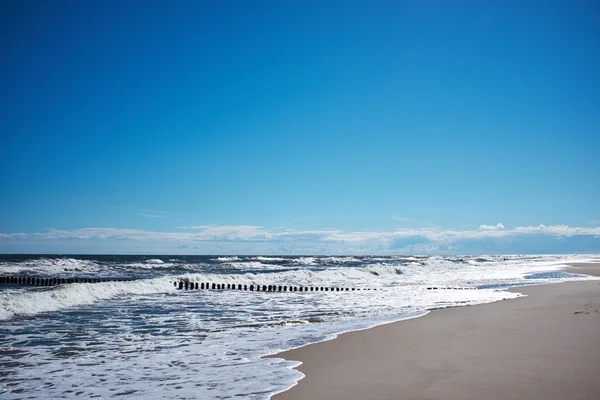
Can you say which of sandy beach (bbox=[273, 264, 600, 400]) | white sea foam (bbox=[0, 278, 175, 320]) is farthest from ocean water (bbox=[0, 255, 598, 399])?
sandy beach (bbox=[273, 264, 600, 400])

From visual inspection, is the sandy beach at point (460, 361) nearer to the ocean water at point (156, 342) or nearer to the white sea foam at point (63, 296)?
the ocean water at point (156, 342)

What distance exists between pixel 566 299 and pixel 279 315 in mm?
10635

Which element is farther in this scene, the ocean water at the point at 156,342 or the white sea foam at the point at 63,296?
the white sea foam at the point at 63,296

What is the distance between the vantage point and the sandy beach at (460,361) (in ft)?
17.5

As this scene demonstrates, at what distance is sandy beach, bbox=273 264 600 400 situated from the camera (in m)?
5.34

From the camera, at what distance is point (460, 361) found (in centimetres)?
688

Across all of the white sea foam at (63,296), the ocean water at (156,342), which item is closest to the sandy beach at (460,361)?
the ocean water at (156,342)

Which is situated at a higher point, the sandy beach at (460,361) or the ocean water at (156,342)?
the sandy beach at (460,361)

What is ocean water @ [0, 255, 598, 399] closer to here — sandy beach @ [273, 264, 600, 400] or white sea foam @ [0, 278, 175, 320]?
white sea foam @ [0, 278, 175, 320]

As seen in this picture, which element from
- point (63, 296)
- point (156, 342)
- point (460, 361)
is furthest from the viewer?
point (63, 296)

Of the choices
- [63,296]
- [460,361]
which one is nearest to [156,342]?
[460,361]

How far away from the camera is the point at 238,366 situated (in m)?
7.18

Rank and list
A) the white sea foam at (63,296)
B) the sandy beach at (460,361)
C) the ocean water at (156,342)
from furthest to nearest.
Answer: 1. the white sea foam at (63,296)
2. the ocean water at (156,342)
3. the sandy beach at (460,361)

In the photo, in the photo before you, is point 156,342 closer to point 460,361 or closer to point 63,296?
point 460,361
